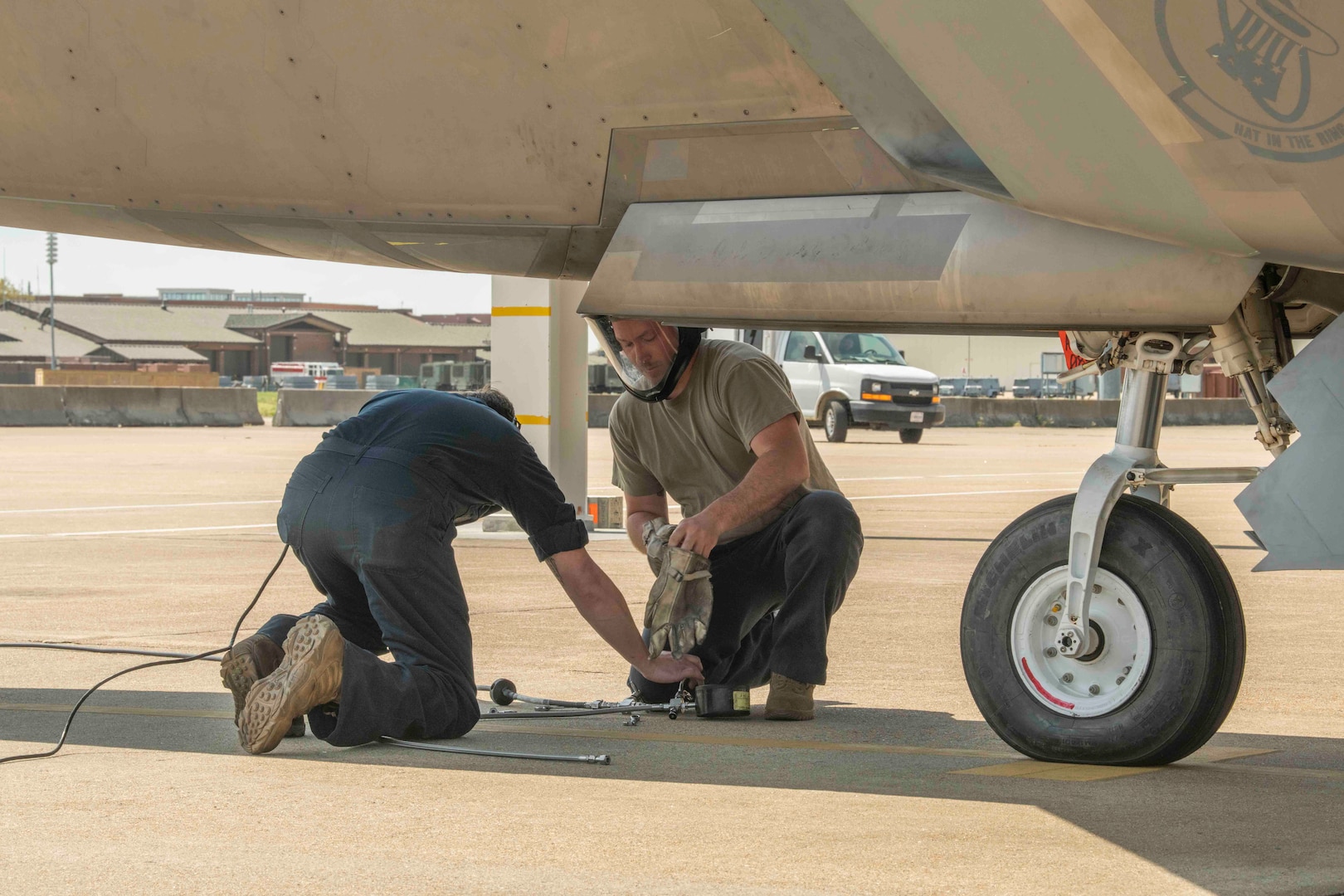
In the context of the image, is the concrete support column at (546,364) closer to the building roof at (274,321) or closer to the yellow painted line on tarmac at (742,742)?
the yellow painted line on tarmac at (742,742)

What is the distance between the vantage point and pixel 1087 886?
10.1 ft

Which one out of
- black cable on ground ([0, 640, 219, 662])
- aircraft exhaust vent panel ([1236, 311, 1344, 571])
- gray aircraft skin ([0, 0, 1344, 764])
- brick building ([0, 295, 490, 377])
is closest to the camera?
gray aircraft skin ([0, 0, 1344, 764])

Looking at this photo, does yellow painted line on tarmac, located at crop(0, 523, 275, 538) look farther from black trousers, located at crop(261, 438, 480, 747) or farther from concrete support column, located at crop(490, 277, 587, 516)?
black trousers, located at crop(261, 438, 480, 747)

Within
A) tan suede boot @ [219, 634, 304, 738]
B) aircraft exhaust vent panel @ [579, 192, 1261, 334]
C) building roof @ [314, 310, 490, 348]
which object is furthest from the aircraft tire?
building roof @ [314, 310, 490, 348]

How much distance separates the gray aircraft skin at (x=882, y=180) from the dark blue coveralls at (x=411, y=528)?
0.59 meters

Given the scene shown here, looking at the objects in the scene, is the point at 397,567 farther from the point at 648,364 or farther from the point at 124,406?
the point at 124,406

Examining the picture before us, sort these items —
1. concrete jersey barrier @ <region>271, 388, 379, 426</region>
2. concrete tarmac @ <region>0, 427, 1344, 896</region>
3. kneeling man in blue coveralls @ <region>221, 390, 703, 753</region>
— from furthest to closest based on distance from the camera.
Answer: concrete jersey barrier @ <region>271, 388, 379, 426</region>
kneeling man in blue coveralls @ <region>221, 390, 703, 753</region>
concrete tarmac @ <region>0, 427, 1344, 896</region>

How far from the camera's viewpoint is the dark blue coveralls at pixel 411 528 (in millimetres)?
4637

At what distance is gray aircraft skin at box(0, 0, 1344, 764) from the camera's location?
3684 millimetres

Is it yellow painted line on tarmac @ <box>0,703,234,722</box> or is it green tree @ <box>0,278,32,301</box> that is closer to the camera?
yellow painted line on tarmac @ <box>0,703,234,722</box>

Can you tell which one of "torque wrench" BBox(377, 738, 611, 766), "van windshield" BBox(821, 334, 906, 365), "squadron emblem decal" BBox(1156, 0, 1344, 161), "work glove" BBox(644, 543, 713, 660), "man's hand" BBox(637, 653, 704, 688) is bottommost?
"torque wrench" BBox(377, 738, 611, 766)

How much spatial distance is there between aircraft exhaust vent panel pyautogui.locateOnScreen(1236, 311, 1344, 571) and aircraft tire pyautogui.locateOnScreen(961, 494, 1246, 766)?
0.83 feet

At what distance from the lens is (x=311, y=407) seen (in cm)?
3491

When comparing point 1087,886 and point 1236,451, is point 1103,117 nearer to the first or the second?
point 1087,886
